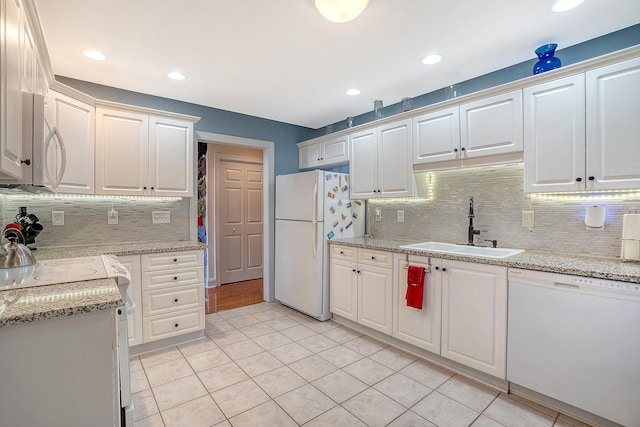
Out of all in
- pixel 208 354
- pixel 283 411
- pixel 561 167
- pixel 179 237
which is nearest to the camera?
pixel 283 411

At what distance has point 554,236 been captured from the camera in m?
2.32

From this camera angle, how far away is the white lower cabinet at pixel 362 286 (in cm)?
280

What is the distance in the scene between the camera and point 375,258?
9.49 feet

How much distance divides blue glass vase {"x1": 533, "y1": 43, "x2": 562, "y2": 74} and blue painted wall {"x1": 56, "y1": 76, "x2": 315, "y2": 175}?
2.82m

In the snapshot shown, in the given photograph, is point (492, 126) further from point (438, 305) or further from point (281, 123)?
point (281, 123)

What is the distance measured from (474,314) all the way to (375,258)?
958 millimetres

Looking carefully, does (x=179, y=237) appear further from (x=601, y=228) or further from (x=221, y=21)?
(x=601, y=228)

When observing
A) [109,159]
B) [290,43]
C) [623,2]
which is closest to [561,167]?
[623,2]

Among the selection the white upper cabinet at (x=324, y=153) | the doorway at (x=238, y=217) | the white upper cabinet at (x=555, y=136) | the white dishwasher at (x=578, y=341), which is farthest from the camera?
the doorway at (x=238, y=217)

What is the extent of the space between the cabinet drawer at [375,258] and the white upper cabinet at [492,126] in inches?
42.5

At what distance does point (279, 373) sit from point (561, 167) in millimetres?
2503

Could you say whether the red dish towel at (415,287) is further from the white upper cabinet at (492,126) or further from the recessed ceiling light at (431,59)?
the recessed ceiling light at (431,59)

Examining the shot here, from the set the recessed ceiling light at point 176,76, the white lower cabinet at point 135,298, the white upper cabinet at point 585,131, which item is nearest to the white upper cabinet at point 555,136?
the white upper cabinet at point 585,131

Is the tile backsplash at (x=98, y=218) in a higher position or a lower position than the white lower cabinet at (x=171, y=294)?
higher
